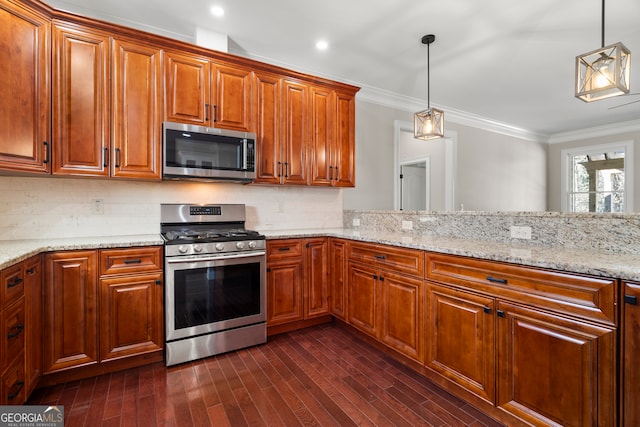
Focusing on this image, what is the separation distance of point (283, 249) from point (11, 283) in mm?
1751

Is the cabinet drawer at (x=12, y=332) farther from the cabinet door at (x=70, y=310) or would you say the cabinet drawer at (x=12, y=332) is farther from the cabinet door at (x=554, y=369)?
the cabinet door at (x=554, y=369)

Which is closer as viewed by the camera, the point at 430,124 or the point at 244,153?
the point at 244,153

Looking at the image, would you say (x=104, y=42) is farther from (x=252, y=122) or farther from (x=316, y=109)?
(x=316, y=109)

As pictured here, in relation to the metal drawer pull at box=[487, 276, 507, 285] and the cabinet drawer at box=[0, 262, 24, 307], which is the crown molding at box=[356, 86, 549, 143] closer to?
the metal drawer pull at box=[487, 276, 507, 285]

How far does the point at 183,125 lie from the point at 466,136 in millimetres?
4606

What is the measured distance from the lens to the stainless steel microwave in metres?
2.48

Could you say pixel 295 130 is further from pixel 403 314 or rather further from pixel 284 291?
pixel 403 314

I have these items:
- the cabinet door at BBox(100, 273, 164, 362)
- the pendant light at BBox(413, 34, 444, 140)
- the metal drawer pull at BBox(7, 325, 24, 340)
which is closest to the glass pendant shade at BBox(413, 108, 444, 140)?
the pendant light at BBox(413, 34, 444, 140)

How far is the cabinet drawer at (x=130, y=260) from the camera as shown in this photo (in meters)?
2.13

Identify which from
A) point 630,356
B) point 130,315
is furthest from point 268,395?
point 630,356

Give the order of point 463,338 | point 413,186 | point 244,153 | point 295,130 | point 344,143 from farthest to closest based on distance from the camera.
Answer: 1. point 413,186
2. point 344,143
3. point 295,130
4. point 244,153
5. point 463,338

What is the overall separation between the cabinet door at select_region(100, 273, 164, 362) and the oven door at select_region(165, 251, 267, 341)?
87 mm

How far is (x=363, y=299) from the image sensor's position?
8.60 feet

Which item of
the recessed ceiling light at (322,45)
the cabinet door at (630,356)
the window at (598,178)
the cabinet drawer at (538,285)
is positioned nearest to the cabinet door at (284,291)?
the cabinet drawer at (538,285)
